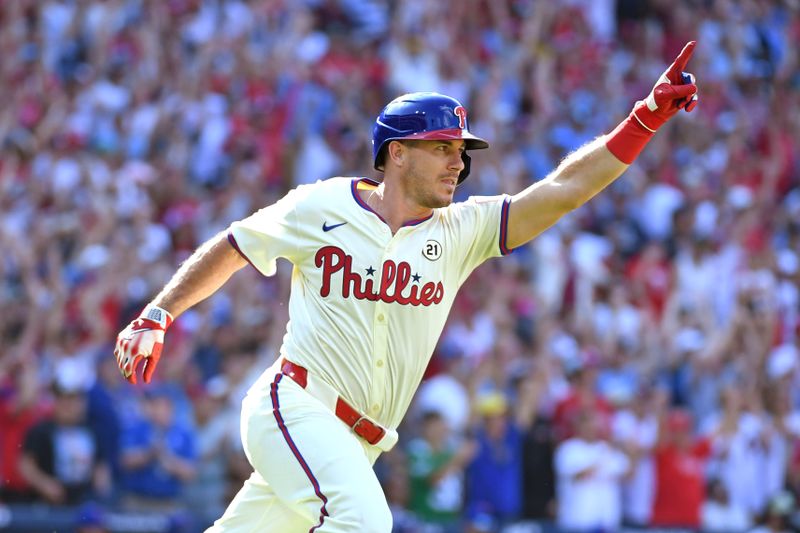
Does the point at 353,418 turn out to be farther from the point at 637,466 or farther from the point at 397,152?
the point at 637,466

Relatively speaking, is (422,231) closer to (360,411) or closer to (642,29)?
(360,411)

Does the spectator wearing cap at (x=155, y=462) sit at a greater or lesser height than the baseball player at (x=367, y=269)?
lesser

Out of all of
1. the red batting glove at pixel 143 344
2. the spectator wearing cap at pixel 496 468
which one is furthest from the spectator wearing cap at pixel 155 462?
the red batting glove at pixel 143 344

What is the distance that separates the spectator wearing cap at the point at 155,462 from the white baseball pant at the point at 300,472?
16.0ft

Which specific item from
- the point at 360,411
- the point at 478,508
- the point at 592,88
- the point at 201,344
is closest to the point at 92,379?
the point at 201,344

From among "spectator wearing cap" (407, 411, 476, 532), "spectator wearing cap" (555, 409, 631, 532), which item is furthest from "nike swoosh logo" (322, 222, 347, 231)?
"spectator wearing cap" (555, 409, 631, 532)

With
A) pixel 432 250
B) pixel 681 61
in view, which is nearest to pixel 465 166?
pixel 432 250

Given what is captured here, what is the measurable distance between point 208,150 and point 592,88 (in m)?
4.52

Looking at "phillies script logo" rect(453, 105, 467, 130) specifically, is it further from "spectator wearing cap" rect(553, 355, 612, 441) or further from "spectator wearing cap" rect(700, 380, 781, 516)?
"spectator wearing cap" rect(700, 380, 781, 516)

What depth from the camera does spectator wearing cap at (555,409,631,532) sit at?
436 inches

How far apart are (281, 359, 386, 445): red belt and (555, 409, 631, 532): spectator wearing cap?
5565 millimetres

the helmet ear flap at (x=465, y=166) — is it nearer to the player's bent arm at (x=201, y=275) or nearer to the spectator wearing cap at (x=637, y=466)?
the player's bent arm at (x=201, y=275)

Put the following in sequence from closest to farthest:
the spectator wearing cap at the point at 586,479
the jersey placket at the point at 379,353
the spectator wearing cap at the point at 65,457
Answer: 1. the jersey placket at the point at 379,353
2. the spectator wearing cap at the point at 65,457
3. the spectator wearing cap at the point at 586,479

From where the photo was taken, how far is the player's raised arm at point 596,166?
19.0 ft
